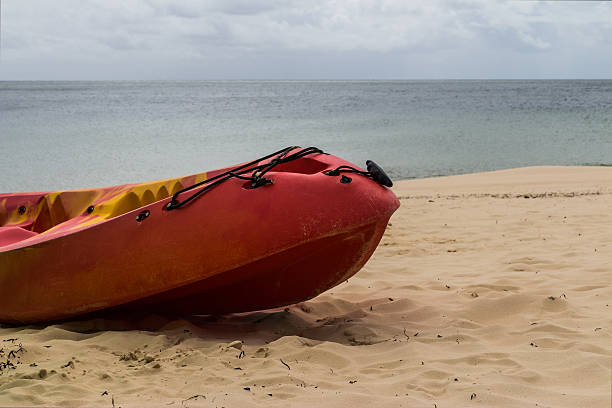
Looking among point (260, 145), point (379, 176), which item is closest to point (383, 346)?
point (379, 176)

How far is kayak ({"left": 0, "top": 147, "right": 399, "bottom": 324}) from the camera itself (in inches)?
120

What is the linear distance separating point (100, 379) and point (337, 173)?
150 cm

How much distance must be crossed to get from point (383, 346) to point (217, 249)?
0.95 metres

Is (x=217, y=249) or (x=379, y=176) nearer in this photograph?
(x=217, y=249)

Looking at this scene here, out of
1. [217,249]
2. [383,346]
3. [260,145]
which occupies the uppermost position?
[217,249]

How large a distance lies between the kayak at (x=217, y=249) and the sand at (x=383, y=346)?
0.17 m

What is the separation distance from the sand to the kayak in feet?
0.55

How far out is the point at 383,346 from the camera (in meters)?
3.01

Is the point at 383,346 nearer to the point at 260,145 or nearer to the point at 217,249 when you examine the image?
the point at 217,249

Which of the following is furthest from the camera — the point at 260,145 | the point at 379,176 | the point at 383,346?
the point at 260,145

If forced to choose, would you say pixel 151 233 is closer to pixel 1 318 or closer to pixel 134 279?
pixel 134 279

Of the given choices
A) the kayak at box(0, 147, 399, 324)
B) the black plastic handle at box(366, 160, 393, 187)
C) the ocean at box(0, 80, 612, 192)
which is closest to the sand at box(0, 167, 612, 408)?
the kayak at box(0, 147, 399, 324)

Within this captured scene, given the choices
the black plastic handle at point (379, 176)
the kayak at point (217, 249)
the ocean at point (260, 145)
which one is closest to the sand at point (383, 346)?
the kayak at point (217, 249)

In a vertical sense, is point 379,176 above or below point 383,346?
above
